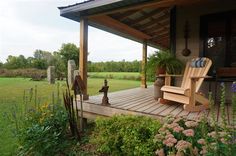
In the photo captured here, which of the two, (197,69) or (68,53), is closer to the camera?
(197,69)

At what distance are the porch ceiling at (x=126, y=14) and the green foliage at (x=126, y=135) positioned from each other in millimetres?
2117

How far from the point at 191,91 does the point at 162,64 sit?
134cm

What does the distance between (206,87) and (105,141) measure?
305 centimetres

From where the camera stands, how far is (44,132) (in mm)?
3018

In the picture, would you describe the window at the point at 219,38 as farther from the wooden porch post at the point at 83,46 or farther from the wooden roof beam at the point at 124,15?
the wooden porch post at the point at 83,46

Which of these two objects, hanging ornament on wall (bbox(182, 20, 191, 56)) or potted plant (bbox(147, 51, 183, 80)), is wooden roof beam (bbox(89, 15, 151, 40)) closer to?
potted plant (bbox(147, 51, 183, 80))

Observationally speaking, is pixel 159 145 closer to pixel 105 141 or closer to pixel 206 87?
pixel 105 141

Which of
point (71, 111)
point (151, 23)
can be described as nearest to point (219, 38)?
point (151, 23)

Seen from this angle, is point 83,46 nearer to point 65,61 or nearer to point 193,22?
point 193,22

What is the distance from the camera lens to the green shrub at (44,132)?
300cm

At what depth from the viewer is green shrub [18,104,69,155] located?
3000 mm

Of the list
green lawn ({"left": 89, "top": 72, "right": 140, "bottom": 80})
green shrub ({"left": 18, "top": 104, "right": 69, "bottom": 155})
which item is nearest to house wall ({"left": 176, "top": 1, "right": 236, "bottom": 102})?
green shrub ({"left": 18, "top": 104, "right": 69, "bottom": 155})

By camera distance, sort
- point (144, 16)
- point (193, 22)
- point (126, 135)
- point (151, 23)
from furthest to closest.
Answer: point (151, 23) → point (144, 16) → point (193, 22) → point (126, 135)

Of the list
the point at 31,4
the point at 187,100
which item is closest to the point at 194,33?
the point at 187,100
